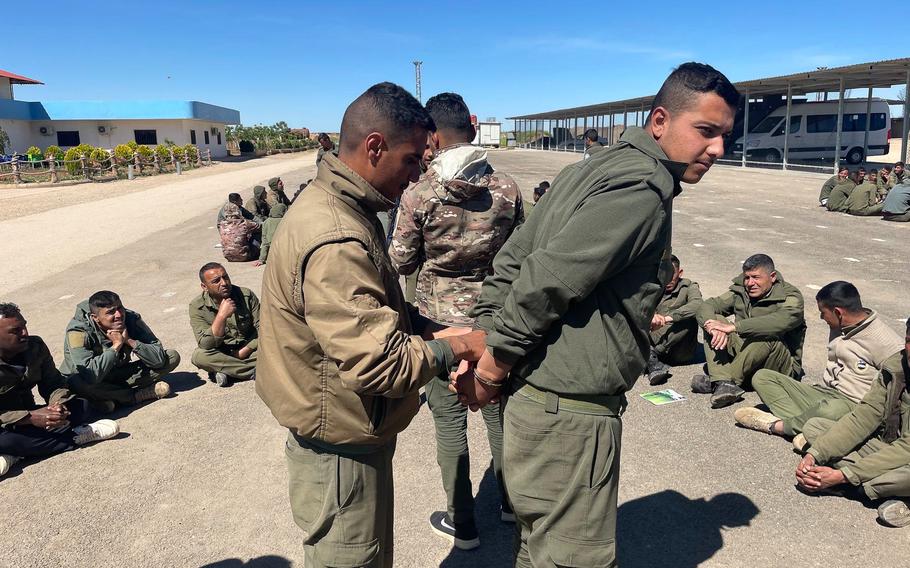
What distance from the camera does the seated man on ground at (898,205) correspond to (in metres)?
14.1

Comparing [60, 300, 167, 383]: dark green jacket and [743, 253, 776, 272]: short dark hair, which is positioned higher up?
[743, 253, 776, 272]: short dark hair

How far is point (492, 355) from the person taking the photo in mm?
1973

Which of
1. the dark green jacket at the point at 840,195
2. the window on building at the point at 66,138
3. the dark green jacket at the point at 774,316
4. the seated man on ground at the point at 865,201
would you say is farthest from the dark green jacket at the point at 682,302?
the window on building at the point at 66,138

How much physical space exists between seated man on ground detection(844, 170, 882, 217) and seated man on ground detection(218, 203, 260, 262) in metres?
13.6

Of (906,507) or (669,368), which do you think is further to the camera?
(669,368)

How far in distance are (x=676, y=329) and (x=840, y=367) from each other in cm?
154

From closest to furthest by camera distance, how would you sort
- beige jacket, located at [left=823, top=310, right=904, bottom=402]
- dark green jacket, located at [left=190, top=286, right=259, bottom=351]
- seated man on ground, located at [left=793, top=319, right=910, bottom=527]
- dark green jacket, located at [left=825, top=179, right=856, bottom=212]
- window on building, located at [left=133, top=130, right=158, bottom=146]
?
seated man on ground, located at [left=793, top=319, right=910, bottom=527], beige jacket, located at [left=823, top=310, right=904, bottom=402], dark green jacket, located at [left=190, top=286, right=259, bottom=351], dark green jacket, located at [left=825, top=179, right=856, bottom=212], window on building, located at [left=133, top=130, right=158, bottom=146]

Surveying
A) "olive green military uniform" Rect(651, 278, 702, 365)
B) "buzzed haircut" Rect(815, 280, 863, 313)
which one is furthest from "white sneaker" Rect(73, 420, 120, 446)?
"buzzed haircut" Rect(815, 280, 863, 313)

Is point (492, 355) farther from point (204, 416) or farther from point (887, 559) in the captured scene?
point (204, 416)

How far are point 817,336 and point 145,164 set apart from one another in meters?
36.0

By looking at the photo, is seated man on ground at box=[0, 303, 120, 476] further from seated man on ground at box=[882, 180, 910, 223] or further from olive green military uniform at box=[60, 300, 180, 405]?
seated man on ground at box=[882, 180, 910, 223]

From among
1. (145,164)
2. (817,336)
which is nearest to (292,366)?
(817,336)

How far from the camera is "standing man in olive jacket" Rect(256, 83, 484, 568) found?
1.70 meters

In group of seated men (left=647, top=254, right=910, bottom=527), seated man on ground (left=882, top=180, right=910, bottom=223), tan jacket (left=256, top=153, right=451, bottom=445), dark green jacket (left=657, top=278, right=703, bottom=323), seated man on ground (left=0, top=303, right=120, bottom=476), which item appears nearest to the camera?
tan jacket (left=256, top=153, right=451, bottom=445)
